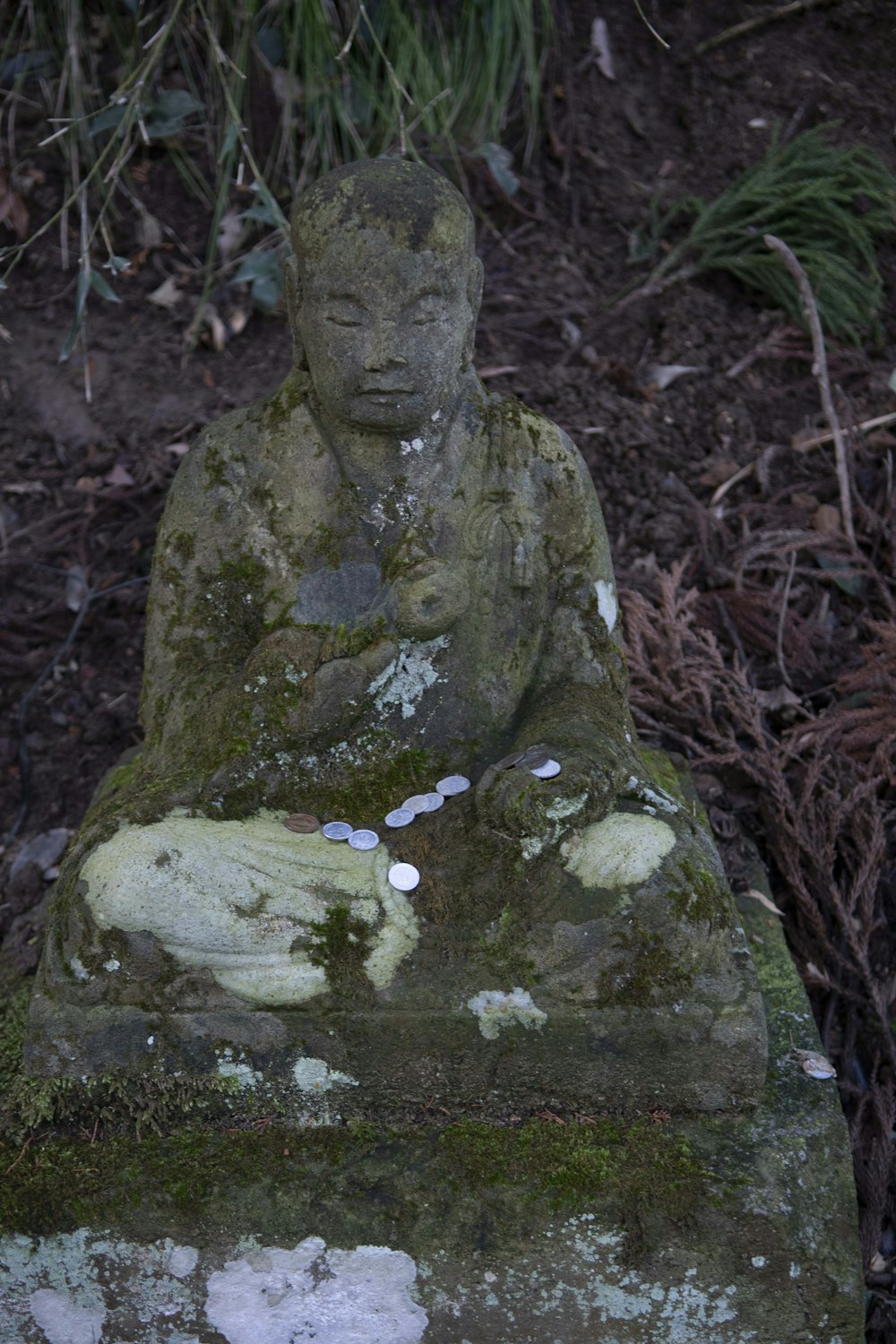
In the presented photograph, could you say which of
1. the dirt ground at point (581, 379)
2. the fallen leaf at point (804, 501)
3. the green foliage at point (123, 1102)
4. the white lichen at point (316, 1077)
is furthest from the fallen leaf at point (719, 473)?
the green foliage at point (123, 1102)

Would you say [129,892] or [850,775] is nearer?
[129,892]

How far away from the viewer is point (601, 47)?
18.8 feet

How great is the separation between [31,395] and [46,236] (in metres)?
0.73

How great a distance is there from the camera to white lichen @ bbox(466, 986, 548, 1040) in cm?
261

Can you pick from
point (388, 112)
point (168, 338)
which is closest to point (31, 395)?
point (168, 338)

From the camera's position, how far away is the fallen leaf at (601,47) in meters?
5.73

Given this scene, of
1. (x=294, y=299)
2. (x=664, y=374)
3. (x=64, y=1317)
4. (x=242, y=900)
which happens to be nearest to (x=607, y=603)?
(x=294, y=299)

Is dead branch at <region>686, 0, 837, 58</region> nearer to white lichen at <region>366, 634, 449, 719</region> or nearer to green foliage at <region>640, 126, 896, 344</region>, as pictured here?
green foliage at <region>640, 126, 896, 344</region>

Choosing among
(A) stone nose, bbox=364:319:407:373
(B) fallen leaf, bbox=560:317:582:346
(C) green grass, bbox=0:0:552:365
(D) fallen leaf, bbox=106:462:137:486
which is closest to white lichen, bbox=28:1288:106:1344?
(A) stone nose, bbox=364:319:407:373

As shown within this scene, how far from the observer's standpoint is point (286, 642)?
2832 millimetres

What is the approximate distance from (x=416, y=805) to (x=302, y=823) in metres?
0.24

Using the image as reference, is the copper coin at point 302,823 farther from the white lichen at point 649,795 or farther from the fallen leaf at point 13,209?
the fallen leaf at point 13,209

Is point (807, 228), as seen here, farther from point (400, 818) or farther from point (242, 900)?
point (242, 900)

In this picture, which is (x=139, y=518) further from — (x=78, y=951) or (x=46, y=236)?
(x=78, y=951)
